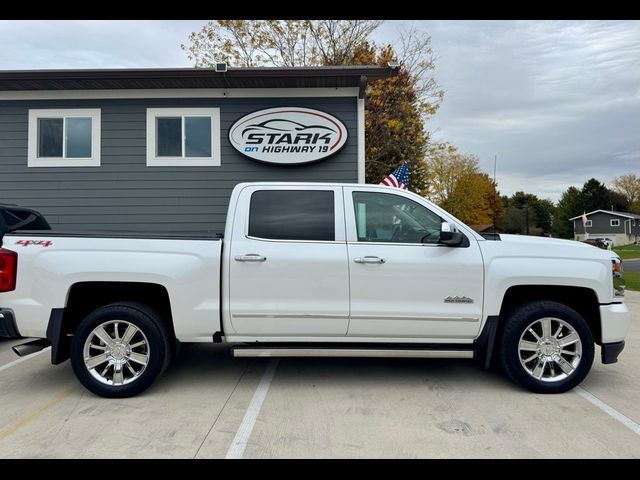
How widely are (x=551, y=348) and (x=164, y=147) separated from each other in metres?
7.47

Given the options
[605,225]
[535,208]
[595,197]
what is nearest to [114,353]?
[605,225]

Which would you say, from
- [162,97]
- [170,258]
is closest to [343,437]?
[170,258]

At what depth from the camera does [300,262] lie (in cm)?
417

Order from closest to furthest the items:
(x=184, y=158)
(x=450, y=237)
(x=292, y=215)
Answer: (x=450, y=237) → (x=292, y=215) → (x=184, y=158)

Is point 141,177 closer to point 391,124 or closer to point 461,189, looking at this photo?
point 391,124

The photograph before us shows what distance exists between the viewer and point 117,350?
4148mm

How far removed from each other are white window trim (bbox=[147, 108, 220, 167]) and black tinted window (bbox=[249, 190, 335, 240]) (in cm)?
468

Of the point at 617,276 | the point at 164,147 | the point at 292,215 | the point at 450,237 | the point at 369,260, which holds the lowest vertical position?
the point at 617,276

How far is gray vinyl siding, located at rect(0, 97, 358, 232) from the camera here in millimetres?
8734

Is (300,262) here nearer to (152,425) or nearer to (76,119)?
(152,425)

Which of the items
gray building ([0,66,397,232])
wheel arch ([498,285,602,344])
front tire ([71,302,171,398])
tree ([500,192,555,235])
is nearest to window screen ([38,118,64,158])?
gray building ([0,66,397,232])

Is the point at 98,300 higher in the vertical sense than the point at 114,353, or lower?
higher

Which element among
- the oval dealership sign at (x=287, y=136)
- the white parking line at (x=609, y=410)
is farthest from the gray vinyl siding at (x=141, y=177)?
the white parking line at (x=609, y=410)

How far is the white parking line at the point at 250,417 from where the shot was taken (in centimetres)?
322
